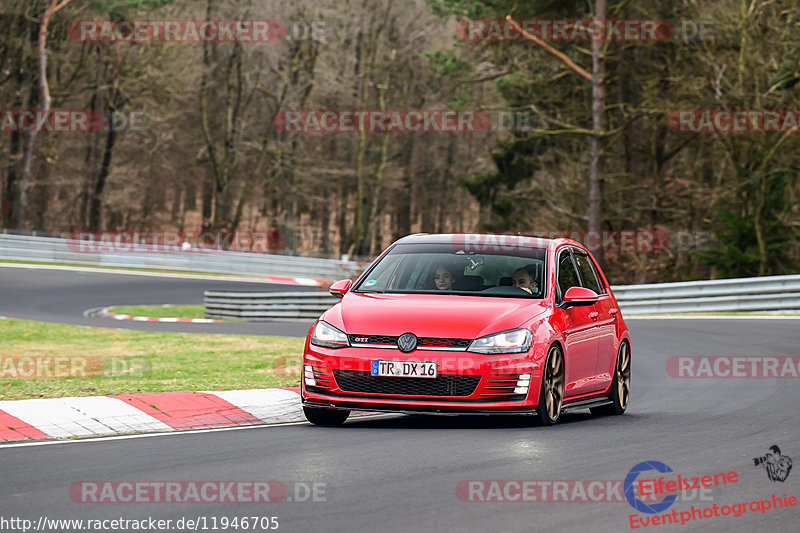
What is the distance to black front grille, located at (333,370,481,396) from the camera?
9.29 metres

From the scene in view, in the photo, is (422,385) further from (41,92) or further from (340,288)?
(41,92)

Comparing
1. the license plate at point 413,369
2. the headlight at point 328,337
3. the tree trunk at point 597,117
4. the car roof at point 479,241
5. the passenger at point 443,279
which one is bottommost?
the license plate at point 413,369

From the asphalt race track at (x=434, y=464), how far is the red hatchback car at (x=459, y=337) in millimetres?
270

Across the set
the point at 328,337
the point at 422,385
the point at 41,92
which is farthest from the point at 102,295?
the point at 422,385

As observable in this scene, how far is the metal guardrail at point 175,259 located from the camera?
148 feet

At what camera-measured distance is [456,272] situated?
1060 centimetres

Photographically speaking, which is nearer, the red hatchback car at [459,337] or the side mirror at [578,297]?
the red hatchback car at [459,337]

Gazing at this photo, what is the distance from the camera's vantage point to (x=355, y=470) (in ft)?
24.9

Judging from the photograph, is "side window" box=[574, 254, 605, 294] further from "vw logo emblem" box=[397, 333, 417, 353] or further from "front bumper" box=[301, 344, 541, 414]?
Result: "vw logo emblem" box=[397, 333, 417, 353]

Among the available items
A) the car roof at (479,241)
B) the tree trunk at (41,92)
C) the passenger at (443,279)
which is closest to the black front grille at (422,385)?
the passenger at (443,279)

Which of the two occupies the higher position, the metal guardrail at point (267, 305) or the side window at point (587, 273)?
the side window at point (587, 273)

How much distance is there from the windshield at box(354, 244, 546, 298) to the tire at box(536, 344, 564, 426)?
63 cm

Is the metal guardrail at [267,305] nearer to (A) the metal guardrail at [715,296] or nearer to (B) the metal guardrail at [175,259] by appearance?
(A) the metal guardrail at [715,296]

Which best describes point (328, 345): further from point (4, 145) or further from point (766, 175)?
point (4, 145)
